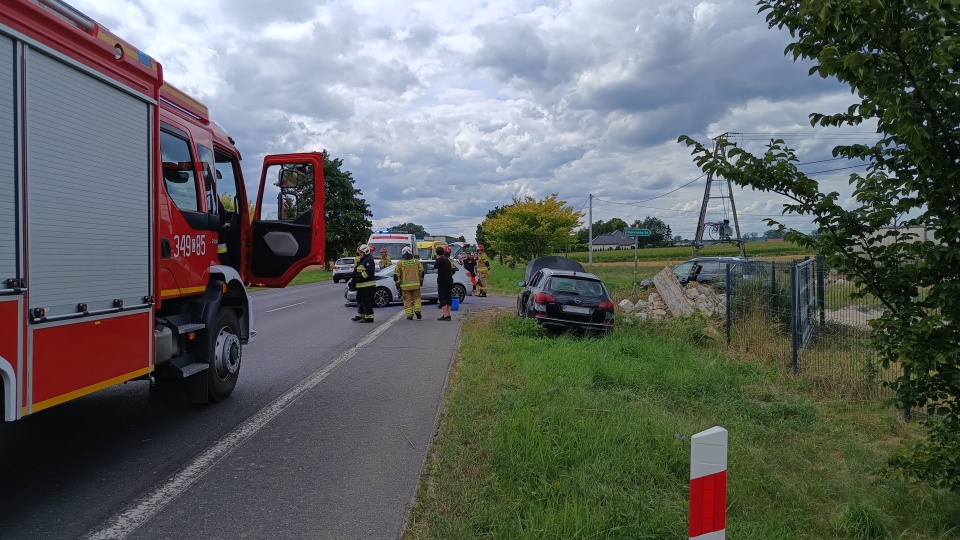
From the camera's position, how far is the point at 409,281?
14859 millimetres

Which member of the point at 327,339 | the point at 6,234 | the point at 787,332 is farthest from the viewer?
the point at 327,339

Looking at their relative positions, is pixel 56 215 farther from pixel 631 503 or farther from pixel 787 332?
pixel 787 332

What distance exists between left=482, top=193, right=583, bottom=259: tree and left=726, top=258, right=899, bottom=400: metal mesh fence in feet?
87.1

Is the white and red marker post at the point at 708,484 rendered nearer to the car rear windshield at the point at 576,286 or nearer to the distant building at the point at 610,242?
the car rear windshield at the point at 576,286

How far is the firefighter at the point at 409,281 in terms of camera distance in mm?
14859

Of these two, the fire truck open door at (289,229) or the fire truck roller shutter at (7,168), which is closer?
the fire truck roller shutter at (7,168)

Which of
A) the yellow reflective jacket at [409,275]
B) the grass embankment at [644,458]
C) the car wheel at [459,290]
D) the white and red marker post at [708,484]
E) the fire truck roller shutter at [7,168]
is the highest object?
the fire truck roller shutter at [7,168]

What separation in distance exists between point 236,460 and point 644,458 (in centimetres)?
313

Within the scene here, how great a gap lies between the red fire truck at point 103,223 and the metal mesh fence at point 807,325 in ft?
17.4

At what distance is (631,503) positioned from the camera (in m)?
4.00

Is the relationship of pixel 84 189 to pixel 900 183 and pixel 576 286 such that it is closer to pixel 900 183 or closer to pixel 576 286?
pixel 900 183

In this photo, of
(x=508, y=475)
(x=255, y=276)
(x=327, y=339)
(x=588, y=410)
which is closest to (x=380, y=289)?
(x=327, y=339)

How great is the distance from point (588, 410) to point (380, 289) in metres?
13.1

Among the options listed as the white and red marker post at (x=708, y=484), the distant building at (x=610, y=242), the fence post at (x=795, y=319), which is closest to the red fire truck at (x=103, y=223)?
the white and red marker post at (x=708, y=484)
